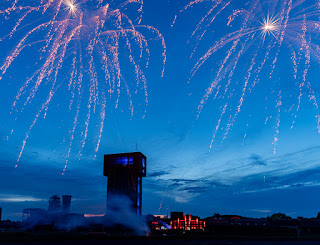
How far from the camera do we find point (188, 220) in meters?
110

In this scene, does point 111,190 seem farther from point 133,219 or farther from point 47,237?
point 47,237

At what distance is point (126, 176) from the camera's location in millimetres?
159625

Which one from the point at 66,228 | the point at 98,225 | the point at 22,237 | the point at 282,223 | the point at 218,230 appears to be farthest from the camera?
the point at 282,223

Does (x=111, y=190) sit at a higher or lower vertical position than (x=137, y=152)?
lower

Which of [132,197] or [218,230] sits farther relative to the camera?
[132,197]

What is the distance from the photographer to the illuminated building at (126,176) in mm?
158000

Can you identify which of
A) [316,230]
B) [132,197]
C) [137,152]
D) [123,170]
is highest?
[137,152]

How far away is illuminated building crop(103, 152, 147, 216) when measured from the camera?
15800 cm

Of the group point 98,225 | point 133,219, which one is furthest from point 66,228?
point 133,219

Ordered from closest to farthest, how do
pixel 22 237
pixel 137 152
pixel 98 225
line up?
pixel 22 237, pixel 98 225, pixel 137 152

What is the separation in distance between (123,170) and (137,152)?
14.0 metres

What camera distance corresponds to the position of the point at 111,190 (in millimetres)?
162875

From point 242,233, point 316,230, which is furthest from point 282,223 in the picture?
point 242,233

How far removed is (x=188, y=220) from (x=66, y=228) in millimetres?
47187
